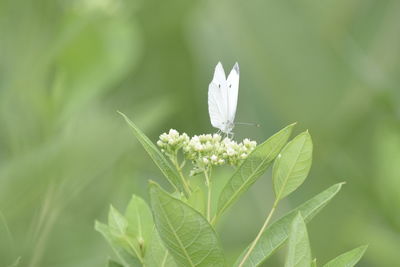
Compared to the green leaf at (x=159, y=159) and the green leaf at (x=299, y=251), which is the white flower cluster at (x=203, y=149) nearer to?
the green leaf at (x=159, y=159)

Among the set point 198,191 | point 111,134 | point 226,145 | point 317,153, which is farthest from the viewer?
point 317,153

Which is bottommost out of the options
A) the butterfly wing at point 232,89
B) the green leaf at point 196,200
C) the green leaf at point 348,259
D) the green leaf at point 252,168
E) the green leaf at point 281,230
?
the green leaf at point 348,259

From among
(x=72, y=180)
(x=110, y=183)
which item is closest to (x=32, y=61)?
(x=110, y=183)

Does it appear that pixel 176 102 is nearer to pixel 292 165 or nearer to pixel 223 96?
pixel 223 96

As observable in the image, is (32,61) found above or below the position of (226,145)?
above

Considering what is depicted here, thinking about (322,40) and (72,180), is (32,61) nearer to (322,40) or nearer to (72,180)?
(72,180)

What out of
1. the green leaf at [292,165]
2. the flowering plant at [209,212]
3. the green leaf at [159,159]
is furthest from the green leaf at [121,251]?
the green leaf at [292,165]

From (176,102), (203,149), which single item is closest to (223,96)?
(203,149)
